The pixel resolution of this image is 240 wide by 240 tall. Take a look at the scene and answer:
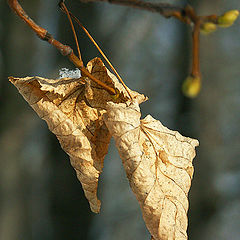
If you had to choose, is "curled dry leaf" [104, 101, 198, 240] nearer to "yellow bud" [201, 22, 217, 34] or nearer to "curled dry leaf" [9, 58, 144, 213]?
"curled dry leaf" [9, 58, 144, 213]

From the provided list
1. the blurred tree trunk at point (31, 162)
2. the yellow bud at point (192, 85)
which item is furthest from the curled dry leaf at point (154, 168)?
the blurred tree trunk at point (31, 162)

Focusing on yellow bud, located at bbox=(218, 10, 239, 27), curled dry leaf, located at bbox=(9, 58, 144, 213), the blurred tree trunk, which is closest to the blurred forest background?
the blurred tree trunk

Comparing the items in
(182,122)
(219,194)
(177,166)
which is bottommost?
(177,166)

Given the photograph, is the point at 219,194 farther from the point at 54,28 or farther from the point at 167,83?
the point at 54,28

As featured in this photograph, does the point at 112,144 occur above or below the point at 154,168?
above

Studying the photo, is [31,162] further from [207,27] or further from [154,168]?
[207,27]

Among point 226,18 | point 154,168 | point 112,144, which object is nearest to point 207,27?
point 226,18

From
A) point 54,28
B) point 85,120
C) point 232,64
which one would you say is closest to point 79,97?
point 85,120
